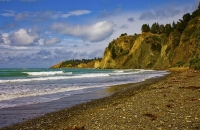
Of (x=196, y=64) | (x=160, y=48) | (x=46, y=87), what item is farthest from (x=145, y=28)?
(x=46, y=87)

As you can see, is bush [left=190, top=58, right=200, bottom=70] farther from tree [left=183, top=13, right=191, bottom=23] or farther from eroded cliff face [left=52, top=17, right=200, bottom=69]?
tree [left=183, top=13, right=191, bottom=23]

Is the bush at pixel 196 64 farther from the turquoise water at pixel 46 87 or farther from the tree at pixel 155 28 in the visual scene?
the tree at pixel 155 28

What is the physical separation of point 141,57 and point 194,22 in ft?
156

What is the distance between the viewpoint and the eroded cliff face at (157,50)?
64500mm

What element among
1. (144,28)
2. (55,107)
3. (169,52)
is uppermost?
(144,28)

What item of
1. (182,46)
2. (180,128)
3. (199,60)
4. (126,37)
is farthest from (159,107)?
(126,37)

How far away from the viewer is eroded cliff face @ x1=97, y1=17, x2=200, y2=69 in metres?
64.5

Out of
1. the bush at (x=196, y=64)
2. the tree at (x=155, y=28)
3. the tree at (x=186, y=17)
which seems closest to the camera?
the bush at (x=196, y=64)

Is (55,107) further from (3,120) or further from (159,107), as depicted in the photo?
(159,107)

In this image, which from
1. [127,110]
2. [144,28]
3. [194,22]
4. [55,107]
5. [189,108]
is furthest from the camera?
[144,28]

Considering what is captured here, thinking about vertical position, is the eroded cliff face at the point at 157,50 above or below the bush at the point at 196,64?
above

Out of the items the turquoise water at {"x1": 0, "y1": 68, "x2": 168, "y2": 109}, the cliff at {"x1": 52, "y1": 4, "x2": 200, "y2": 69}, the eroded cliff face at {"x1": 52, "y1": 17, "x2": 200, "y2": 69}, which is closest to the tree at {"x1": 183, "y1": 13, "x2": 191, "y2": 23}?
the cliff at {"x1": 52, "y1": 4, "x2": 200, "y2": 69}

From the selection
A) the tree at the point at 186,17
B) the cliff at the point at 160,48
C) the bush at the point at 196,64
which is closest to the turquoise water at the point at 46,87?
the bush at the point at 196,64

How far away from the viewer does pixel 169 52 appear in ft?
277
